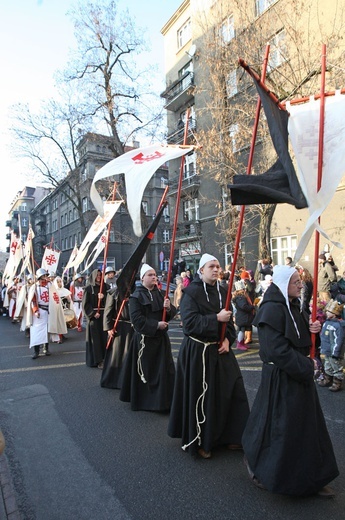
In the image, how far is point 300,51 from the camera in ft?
40.3

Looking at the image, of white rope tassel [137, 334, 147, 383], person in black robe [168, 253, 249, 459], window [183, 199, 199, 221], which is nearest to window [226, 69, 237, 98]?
window [183, 199, 199, 221]

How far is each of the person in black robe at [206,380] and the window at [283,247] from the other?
14.5m

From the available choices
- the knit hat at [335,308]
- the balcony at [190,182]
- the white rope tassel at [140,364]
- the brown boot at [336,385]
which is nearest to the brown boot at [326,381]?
the brown boot at [336,385]

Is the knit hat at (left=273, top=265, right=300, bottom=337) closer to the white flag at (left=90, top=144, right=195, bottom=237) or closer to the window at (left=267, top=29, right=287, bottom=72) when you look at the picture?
the white flag at (left=90, top=144, right=195, bottom=237)

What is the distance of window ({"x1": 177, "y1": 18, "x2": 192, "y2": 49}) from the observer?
2659cm

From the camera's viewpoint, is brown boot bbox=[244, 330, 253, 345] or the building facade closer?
brown boot bbox=[244, 330, 253, 345]

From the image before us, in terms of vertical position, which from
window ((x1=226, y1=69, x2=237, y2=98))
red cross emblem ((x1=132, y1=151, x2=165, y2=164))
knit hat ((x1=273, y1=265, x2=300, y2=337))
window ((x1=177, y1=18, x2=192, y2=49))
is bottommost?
knit hat ((x1=273, y1=265, x2=300, y2=337))

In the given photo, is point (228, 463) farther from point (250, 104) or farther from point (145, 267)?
point (250, 104)

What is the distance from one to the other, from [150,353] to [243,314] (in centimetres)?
424

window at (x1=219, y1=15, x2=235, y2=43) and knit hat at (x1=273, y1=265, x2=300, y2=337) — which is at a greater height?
window at (x1=219, y1=15, x2=235, y2=43)

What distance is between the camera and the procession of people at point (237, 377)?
292cm

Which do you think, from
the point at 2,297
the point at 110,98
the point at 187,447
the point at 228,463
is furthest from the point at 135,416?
the point at 110,98

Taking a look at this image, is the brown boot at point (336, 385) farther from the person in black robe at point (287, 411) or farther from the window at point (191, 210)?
the window at point (191, 210)

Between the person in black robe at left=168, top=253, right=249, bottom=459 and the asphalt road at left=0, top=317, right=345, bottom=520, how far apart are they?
221mm
